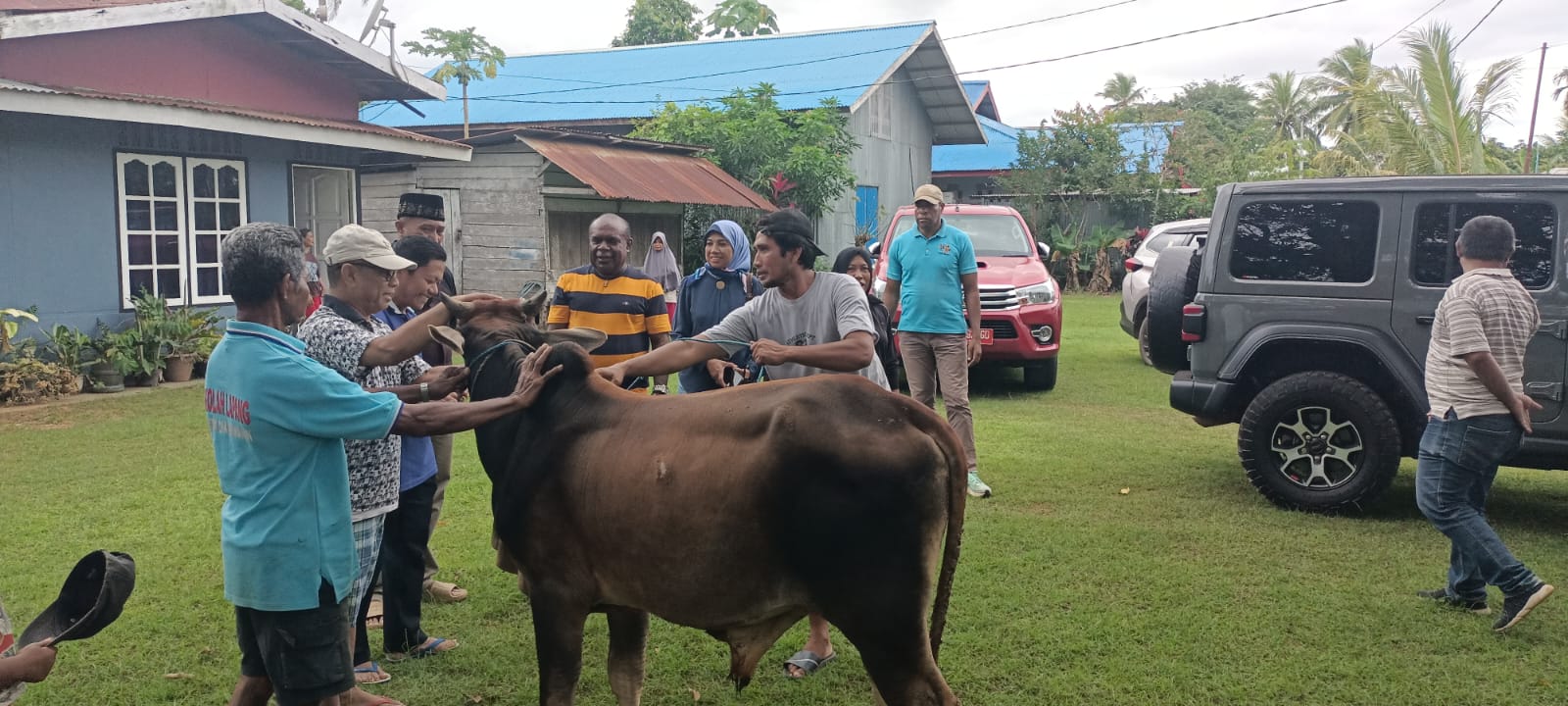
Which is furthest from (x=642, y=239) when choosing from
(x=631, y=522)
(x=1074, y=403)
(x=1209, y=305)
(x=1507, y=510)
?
(x=631, y=522)

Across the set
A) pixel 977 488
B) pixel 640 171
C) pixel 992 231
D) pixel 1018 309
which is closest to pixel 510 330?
pixel 977 488

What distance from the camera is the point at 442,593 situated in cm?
535

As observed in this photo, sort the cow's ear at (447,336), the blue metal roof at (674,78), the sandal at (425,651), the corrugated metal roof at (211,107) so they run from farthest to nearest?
1. the blue metal roof at (674,78)
2. the corrugated metal roof at (211,107)
3. the sandal at (425,651)
4. the cow's ear at (447,336)

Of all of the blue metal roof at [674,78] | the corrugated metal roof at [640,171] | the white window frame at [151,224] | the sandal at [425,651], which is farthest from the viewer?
the blue metal roof at [674,78]

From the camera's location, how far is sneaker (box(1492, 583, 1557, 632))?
4785mm

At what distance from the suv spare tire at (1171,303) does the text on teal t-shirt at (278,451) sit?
5.88m

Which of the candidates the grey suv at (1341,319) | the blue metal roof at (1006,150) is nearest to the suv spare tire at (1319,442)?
the grey suv at (1341,319)

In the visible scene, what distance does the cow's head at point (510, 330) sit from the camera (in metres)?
3.77

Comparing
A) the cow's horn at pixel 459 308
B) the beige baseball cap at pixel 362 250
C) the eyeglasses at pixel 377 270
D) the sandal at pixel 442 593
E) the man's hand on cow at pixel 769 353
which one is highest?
the beige baseball cap at pixel 362 250

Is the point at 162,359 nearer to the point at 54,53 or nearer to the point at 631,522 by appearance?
the point at 54,53

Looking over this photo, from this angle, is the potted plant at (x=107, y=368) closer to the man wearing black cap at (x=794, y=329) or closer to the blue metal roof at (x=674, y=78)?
the man wearing black cap at (x=794, y=329)

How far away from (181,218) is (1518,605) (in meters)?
12.8

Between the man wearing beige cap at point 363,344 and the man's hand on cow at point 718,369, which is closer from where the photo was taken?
the man wearing beige cap at point 363,344

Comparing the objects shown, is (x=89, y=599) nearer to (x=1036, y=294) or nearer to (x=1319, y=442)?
(x=1319, y=442)
